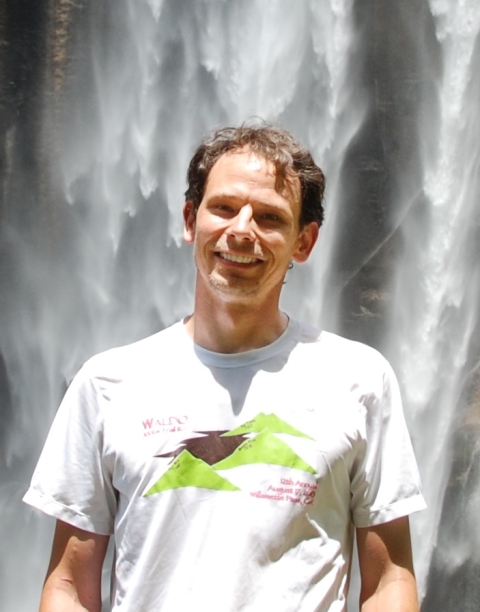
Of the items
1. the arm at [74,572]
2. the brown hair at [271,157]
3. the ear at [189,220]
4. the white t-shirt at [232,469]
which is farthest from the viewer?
the ear at [189,220]

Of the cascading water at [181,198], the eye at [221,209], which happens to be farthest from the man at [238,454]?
the cascading water at [181,198]

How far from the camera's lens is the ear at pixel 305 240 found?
6.22 feet

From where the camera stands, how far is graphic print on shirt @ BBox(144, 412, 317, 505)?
163 cm

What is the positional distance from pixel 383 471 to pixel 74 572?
2.01 ft

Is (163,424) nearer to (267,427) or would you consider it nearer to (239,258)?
(267,427)

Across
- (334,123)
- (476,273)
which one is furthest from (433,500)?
(334,123)

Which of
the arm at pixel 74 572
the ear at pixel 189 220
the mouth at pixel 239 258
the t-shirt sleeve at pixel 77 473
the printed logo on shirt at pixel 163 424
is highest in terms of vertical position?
the ear at pixel 189 220

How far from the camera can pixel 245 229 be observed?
5.65ft

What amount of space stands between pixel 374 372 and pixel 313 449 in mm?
202

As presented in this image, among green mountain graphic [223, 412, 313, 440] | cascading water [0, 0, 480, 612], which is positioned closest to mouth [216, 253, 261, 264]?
green mountain graphic [223, 412, 313, 440]

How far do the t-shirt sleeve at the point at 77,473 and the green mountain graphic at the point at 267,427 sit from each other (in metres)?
0.26

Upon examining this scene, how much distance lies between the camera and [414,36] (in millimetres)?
5000

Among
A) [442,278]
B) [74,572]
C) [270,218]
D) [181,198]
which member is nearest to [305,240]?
[270,218]

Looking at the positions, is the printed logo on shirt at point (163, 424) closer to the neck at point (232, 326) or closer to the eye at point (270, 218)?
the neck at point (232, 326)
